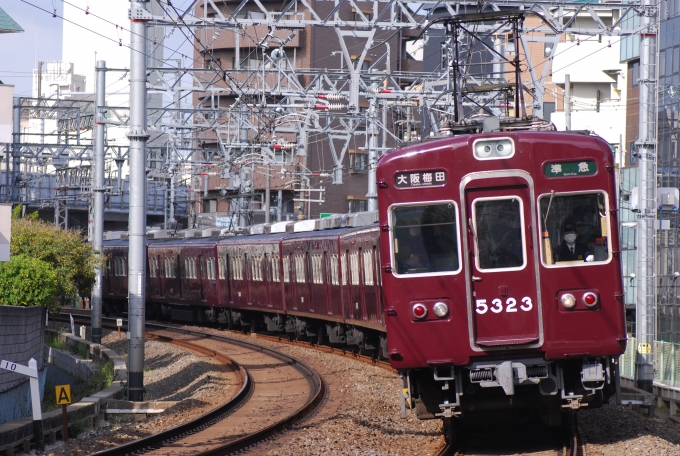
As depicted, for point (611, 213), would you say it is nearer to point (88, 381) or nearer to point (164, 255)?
point (88, 381)

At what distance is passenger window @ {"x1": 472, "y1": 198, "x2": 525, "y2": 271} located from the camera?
898 centimetres

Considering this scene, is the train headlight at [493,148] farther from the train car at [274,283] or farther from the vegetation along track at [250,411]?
the train car at [274,283]

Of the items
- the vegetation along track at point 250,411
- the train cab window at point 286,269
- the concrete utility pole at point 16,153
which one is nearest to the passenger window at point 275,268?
the train cab window at point 286,269

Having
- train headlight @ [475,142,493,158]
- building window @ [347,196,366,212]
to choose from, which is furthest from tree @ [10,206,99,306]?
building window @ [347,196,366,212]

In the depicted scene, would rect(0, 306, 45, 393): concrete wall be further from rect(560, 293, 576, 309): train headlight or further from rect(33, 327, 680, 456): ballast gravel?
rect(560, 293, 576, 309): train headlight

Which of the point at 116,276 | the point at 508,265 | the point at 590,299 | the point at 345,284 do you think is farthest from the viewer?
the point at 116,276

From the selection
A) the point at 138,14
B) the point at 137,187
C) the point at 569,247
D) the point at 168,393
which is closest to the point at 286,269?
the point at 168,393

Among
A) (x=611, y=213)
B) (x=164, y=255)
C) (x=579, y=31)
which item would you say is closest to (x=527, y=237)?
(x=611, y=213)

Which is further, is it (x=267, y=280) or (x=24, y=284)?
(x=267, y=280)

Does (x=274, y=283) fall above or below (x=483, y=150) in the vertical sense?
below

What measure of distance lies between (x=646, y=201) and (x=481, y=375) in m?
6.71

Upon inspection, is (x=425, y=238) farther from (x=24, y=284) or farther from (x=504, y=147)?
(x=24, y=284)

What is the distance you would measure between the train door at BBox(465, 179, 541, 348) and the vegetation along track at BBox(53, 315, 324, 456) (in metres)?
3.03

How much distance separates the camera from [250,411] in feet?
43.4
